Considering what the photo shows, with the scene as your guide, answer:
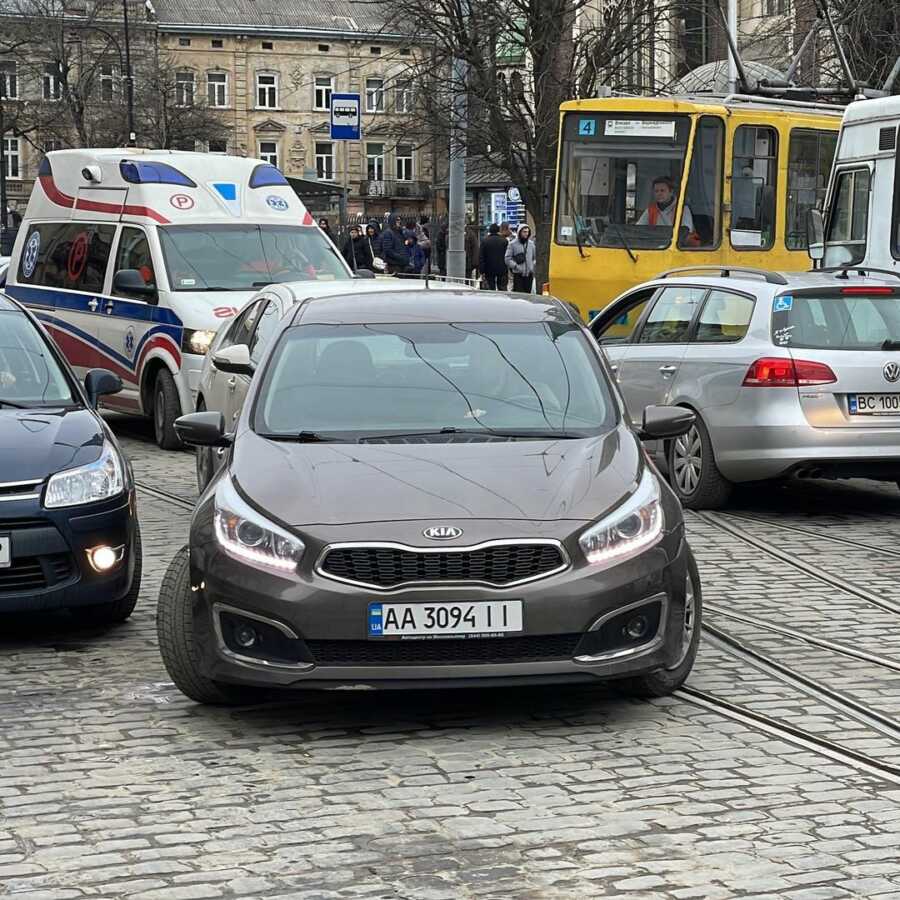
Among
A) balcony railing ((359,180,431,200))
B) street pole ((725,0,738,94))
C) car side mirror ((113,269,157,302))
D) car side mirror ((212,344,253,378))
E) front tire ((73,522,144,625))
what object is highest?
street pole ((725,0,738,94))

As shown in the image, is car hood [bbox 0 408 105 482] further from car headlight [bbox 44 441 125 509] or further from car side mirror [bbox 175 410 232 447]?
car side mirror [bbox 175 410 232 447]

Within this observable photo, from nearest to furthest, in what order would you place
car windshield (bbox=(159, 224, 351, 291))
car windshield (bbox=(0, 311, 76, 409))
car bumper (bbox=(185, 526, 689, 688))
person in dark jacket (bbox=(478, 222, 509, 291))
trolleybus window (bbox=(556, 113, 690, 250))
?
car bumper (bbox=(185, 526, 689, 688))
car windshield (bbox=(0, 311, 76, 409))
car windshield (bbox=(159, 224, 351, 291))
trolleybus window (bbox=(556, 113, 690, 250))
person in dark jacket (bbox=(478, 222, 509, 291))

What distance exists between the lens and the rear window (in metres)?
12.0

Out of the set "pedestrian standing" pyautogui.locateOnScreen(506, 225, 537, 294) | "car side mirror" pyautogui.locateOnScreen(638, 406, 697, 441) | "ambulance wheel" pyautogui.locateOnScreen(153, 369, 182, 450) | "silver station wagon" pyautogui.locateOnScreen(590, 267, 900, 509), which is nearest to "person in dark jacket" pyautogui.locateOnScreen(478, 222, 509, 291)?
"pedestrian standing" pyautogui.locateOnScreen(506, 225, 537, 294)

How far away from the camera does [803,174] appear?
20656 millimetres

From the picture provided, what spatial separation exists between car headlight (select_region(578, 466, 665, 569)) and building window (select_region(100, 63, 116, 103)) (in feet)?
228

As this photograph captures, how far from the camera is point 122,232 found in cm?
1791

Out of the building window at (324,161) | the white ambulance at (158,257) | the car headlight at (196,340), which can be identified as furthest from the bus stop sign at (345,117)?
the building window at (324,161)

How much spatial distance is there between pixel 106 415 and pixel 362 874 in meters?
16.1

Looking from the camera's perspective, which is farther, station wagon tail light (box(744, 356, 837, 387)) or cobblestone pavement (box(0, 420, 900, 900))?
station wagon tail light (box(744, 356, 837, 387))

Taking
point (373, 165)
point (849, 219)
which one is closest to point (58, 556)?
point (849, 219)

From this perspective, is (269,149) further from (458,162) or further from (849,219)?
(849,219)

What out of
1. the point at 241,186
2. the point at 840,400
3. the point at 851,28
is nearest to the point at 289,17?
the point at 851,28

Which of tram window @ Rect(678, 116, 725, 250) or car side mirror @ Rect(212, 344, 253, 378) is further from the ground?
tram window @ Rect(678, 116, 725, 250)
